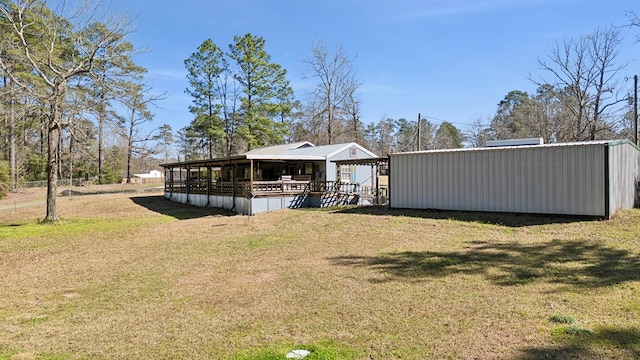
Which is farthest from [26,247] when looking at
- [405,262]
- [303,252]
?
[405,262]

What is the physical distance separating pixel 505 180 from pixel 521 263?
6168mm

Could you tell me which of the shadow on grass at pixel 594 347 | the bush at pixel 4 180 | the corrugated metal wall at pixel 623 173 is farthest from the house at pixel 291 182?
the shadow on grass at pixel 594 347

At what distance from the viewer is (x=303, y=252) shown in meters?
10.4

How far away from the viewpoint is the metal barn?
11.8 m

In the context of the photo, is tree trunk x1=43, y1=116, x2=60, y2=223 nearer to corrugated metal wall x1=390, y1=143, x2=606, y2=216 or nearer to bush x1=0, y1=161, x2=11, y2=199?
corrugated metal wall x1=390, y1=143, x2=606, y2=216

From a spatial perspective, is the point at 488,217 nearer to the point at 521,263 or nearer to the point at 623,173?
the point at 623,173

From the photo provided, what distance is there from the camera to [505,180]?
44.5 feet

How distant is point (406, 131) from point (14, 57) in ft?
209

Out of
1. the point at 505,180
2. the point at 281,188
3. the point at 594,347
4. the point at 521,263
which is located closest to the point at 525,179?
the point at 505,180

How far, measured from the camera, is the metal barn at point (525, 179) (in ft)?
38.6

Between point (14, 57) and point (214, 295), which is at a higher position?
point (14, 57)

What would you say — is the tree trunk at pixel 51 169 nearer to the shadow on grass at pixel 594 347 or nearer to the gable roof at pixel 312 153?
the gable roof at pixel 312 153

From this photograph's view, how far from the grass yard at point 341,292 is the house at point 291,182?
642 centimetres

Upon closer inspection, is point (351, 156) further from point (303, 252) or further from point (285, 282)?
point (285, 282)
